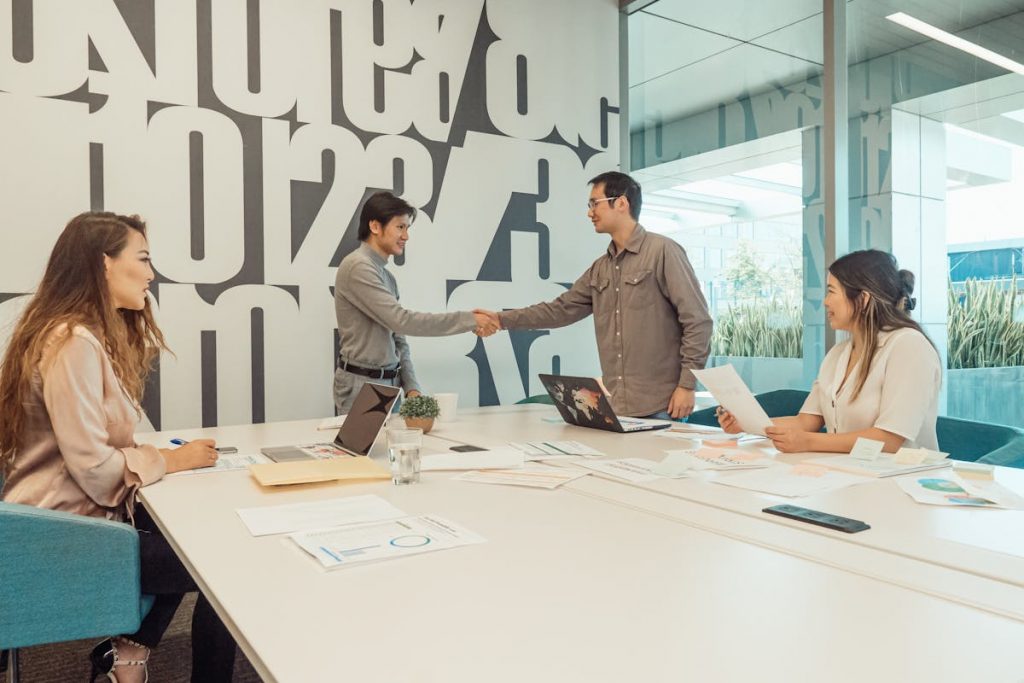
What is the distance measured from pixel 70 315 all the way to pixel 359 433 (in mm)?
801

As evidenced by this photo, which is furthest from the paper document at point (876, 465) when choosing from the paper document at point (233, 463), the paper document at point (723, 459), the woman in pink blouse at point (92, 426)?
the woman in pink blouse at point (92, 426)

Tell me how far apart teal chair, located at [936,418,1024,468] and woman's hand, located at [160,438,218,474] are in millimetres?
2195

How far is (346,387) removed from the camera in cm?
351

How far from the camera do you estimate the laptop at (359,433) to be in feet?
6.98

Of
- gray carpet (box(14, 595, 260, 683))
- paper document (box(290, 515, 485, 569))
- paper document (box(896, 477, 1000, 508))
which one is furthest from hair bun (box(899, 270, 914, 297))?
gray carpet (box(14, 595, 260, 683))

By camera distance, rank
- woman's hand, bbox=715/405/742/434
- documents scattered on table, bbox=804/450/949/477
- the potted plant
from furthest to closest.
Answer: the potted plant, woman's hand, bbox=715/405/742/434, documents scattered on table, bbox=804/450/949/477

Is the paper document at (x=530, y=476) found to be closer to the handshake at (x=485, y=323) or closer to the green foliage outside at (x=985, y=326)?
the handshake at (x=485, y=323)

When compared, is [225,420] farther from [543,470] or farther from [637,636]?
[637,636]

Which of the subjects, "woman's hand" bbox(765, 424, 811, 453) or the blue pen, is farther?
the blue pen

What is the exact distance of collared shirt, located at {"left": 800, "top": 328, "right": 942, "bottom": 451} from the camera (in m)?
2.14

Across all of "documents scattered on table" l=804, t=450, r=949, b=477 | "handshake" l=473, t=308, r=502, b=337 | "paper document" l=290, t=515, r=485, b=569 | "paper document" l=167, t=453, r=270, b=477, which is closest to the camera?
"paper document" l=290, t=515, r=485, b=569

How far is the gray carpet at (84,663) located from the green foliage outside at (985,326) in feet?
10.1

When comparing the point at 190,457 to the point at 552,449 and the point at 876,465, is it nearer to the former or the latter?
the point at 552,449

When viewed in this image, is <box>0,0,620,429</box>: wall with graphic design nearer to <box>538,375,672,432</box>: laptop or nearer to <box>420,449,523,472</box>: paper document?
<box>538,375,672,432</box>: laptop
